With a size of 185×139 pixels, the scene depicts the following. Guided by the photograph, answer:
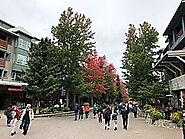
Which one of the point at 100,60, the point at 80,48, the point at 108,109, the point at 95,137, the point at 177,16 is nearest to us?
the point at 95,137

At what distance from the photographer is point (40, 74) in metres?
26.9

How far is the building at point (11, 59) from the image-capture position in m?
32.8

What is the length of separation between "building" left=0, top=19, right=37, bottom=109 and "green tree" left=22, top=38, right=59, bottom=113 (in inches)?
203

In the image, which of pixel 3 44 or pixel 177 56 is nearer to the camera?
pixel 177 56

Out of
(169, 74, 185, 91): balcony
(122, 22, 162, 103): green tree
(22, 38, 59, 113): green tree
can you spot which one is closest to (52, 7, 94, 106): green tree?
(22, 38, 59, 113): green tree

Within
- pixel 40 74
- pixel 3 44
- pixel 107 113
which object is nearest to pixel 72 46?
pixel 40 74

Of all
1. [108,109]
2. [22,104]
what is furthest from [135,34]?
[108,109]

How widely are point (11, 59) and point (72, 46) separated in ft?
36.3

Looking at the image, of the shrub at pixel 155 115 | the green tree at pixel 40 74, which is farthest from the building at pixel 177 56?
the green tree at pixel 40 74

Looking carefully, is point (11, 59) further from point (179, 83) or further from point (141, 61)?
point (179, 83)

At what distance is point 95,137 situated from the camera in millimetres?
11805

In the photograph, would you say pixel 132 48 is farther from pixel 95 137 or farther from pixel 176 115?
pixel 95 137

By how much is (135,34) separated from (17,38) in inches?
743

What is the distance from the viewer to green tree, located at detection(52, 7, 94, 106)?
97.0 feet
